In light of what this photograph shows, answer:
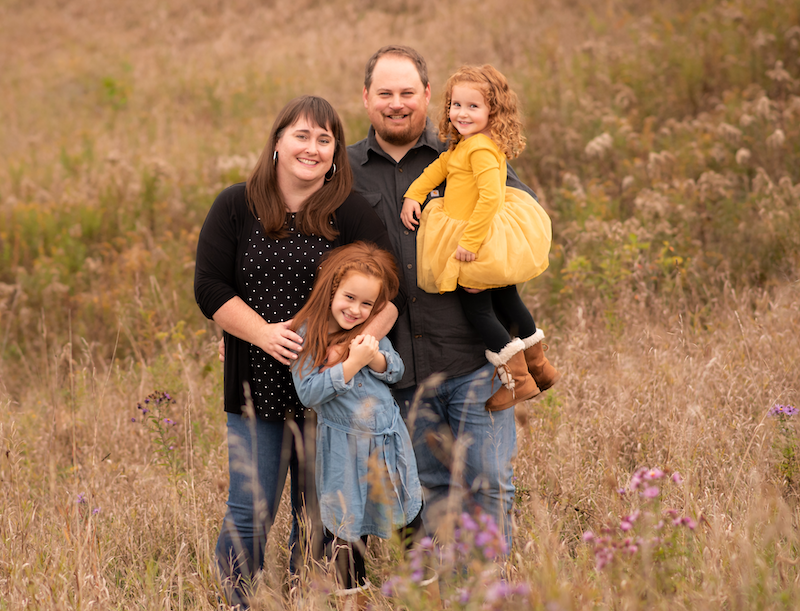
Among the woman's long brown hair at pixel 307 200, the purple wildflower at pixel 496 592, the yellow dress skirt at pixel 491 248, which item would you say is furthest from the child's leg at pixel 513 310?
the purple wildflower at pixel 496 592

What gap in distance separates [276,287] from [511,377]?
1161 mm

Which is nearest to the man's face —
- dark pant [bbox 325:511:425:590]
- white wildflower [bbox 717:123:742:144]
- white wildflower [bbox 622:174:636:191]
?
dark pant [bbox 325:511:425:590]

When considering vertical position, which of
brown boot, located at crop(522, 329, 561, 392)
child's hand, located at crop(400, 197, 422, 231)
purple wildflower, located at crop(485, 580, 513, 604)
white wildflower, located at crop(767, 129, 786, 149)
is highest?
white wildflower, located at crop(767, 129, 786, 149)

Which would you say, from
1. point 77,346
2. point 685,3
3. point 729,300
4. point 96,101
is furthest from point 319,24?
point 729,300

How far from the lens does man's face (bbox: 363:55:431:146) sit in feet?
10.5

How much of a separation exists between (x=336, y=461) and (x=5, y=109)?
13.1 metres

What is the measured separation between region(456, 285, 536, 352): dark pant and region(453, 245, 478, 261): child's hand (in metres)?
0.21

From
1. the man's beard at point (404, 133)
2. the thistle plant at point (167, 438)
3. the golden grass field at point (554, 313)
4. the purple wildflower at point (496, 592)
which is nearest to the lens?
the purple wildflower at point (496, 592)

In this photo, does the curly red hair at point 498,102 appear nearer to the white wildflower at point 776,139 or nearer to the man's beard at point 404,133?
the man's beard at point 404,133

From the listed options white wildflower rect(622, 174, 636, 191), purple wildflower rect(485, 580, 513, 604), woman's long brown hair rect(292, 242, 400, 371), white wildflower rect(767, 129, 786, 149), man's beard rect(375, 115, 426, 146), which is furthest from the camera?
white wildflower rect(622, 174, 636, 191)

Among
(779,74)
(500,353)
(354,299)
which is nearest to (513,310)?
(500,353)

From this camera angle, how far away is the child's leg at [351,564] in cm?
281

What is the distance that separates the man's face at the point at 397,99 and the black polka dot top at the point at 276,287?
0.70 m

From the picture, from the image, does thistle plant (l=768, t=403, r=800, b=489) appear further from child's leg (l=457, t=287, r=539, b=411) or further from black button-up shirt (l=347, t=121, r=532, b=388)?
black button-up shirt (l=347, t=121, r=532, b=388)
